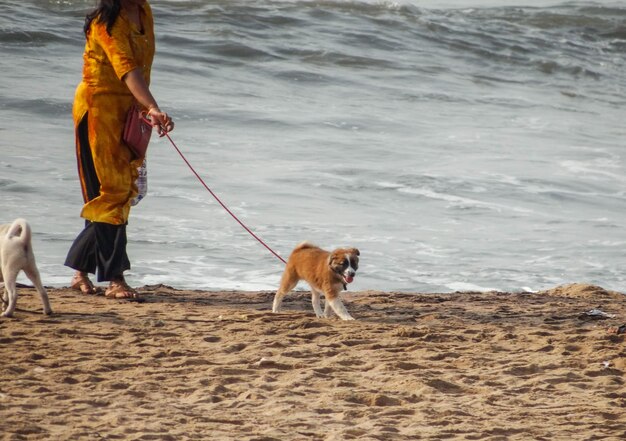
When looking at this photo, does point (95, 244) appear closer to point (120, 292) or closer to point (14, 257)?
point (120, 292)

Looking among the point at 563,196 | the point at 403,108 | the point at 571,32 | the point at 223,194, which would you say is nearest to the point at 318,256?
the point at 223,194

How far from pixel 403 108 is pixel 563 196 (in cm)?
547

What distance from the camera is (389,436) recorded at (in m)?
4.91

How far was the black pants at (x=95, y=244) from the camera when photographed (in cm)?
702

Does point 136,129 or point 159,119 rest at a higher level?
point 159,119

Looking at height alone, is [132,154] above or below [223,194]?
above

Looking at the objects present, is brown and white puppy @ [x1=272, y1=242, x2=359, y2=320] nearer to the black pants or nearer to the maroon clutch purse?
the black pants

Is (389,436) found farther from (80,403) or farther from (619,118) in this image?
(619,118)

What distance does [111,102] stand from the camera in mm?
6844

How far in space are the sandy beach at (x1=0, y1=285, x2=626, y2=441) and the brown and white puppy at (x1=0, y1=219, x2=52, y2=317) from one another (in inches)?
7.9

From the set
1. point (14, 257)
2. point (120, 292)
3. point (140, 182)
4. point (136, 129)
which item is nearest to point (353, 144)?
point (140, 182)

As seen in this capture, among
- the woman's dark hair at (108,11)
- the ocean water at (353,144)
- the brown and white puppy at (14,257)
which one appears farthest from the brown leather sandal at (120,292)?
the woman's dark hair at (108,11)

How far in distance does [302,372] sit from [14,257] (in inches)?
73.5

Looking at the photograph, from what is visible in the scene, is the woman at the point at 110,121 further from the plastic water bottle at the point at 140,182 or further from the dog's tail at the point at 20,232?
the dog's tail at the point at 20,232
